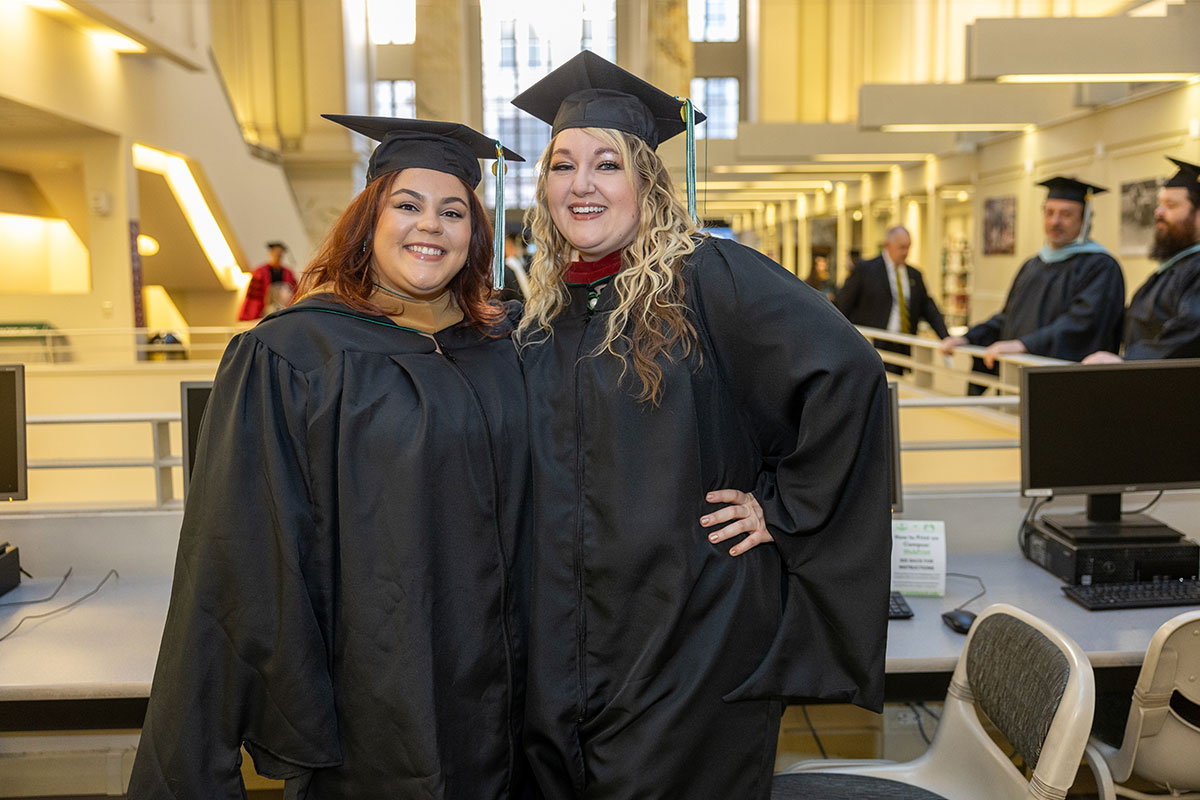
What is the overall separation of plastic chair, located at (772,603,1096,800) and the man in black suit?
18.7 feet

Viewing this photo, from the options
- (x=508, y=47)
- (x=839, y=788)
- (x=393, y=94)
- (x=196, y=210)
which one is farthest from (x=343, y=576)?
(x=508, y=47)

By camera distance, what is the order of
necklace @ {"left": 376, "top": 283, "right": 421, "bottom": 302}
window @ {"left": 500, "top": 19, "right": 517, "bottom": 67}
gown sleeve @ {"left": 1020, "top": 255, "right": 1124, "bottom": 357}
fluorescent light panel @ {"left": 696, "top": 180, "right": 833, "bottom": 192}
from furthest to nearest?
window @ {"left": 500, "top": 19, "right": 517, "bottom": 67} < fluorescent light panel @ {"left": 696, "top": 180, "right": 833, "bottom": 192} < gown sleeve @ {"left": 1020, "top": 255, "right": 1124, "bottom": 357} < necklace @ {"left": 376, "top": 283, "right": 421, "bottom": 302}

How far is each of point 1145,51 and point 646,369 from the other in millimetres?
6923

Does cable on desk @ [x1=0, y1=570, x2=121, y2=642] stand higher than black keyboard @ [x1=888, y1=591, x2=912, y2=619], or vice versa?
black keyboard @ [x1=888, y1=591, x2=912, y2=619]

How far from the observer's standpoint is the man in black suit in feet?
25.3

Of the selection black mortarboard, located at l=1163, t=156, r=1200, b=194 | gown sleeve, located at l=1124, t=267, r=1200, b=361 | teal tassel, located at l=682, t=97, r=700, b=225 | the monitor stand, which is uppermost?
black mortarboard, located at l=1163, t=156, r=1200, b=194

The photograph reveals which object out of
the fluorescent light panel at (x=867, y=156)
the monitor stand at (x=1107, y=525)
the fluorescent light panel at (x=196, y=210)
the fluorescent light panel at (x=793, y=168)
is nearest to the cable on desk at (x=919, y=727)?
the monitor stand at (x=1107, y=525)

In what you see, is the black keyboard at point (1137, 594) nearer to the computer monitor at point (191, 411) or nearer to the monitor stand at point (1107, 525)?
the monitor stand at point (1107, 525)

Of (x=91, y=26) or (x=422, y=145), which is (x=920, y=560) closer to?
(x=422, y=145)

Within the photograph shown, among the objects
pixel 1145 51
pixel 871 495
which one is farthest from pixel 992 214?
pixel 871 495

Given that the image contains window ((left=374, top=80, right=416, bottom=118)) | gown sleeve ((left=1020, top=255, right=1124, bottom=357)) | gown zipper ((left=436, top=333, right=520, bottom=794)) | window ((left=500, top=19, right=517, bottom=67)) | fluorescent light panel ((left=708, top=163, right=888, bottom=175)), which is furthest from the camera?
window ((left=500, top=19, right=517, bottom=67))

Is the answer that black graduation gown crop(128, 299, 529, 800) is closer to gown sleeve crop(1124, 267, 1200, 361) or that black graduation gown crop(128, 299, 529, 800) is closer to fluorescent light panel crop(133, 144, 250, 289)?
gown sleeve crop(1124, 267, 1200, 361)

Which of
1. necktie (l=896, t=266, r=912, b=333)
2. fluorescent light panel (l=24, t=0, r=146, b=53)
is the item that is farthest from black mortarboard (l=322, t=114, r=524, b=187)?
fluorescent light panel (l=24, t=0, r=146, b=53)

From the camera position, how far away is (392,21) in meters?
29.8
